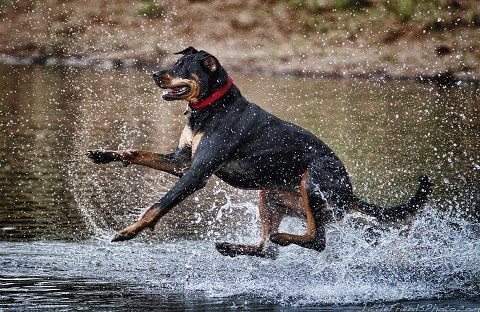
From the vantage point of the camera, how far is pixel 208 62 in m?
8.77

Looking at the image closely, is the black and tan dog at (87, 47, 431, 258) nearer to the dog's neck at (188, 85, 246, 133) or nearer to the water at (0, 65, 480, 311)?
the dog's neck at (188, 85, 246, 133)

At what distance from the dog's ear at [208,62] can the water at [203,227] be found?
5.37 feet

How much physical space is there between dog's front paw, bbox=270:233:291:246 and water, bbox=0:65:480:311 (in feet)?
1.05

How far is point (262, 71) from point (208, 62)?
2208 centimetres

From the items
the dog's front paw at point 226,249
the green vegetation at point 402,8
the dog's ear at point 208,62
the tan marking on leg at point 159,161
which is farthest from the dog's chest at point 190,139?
the green vegetation at point 402,8

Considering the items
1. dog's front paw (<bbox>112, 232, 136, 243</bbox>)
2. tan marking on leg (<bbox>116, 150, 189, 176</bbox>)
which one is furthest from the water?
tan marking on leg (<bbox>116, 150, 189, 176</bbox>)

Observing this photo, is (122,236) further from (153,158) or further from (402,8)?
(402,8)

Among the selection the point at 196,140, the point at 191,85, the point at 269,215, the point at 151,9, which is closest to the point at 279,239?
the point at 269,215

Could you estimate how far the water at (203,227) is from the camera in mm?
8359

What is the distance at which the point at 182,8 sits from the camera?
116ft

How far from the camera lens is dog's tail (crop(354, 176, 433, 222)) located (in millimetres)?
9219

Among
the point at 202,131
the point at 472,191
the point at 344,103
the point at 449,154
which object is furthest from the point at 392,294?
the point at 344,103

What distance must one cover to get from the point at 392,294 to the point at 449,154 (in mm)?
7914

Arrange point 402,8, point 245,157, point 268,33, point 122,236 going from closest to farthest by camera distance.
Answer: point 122,236, point 245,157, point 268,33, point 402,8
